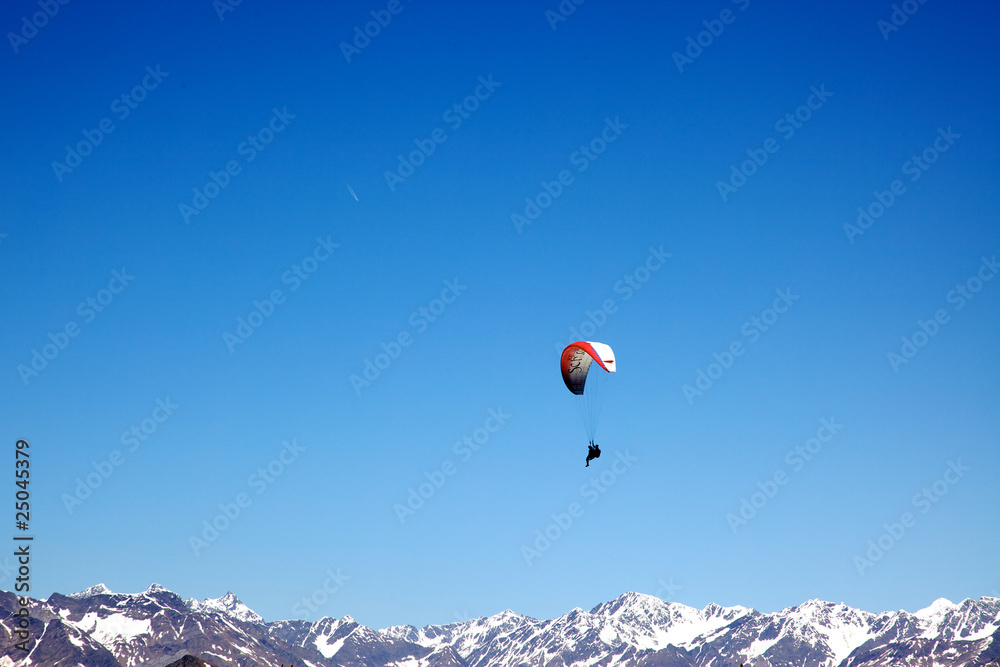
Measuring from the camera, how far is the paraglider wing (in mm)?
104938

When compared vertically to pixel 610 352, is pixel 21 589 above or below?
below

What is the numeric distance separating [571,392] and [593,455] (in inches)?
447

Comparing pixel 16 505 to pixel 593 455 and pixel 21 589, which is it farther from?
pixel 593 455

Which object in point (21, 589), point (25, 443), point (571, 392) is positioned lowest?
point (21, 589)

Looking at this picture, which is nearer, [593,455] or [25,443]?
[25,443]

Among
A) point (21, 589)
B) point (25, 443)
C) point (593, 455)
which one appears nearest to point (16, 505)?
point (25, 443)

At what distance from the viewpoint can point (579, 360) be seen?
354ft

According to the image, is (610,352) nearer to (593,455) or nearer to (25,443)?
(593,455)

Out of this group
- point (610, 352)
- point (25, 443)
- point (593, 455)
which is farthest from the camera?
point (610, 352)

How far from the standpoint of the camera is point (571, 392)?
10906 cm

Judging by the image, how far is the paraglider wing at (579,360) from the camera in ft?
344

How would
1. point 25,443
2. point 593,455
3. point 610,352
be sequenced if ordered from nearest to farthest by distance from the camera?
point 25,443 < point 593,455 < point 610,352

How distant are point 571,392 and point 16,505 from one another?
52.8 metres

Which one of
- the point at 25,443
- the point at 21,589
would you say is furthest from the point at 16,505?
the point at 21,589
